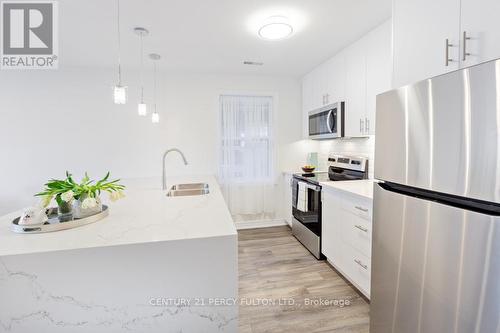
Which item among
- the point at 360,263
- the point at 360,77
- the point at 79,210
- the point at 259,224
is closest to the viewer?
the point at 79,210

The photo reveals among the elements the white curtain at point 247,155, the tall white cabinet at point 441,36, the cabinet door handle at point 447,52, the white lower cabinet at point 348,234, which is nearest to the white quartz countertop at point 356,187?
the white lower cabinet at point 348,234

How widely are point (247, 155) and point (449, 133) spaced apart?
2.88 m

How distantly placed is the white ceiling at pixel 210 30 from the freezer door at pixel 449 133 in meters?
1.13

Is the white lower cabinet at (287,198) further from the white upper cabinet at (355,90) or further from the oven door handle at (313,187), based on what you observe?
the white upper cabinet at (355,90)

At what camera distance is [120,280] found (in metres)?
0.98

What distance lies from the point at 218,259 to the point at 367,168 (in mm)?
Answer: 2205

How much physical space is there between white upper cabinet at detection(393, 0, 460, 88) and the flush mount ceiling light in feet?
2.94

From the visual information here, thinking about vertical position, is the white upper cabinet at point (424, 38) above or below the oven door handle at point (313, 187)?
above

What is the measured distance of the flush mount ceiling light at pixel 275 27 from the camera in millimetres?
2045

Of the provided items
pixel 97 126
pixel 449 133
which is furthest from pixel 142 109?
pixel 449 133

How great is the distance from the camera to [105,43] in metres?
2.53

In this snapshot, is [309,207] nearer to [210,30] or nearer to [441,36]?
[441,36]

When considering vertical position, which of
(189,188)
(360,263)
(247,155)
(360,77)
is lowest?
(360,263)

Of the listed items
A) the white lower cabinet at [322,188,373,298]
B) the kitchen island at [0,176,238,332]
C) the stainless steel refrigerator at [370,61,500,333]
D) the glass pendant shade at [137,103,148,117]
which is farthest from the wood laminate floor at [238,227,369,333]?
the glass pendant shade at [137,103,148,117]
